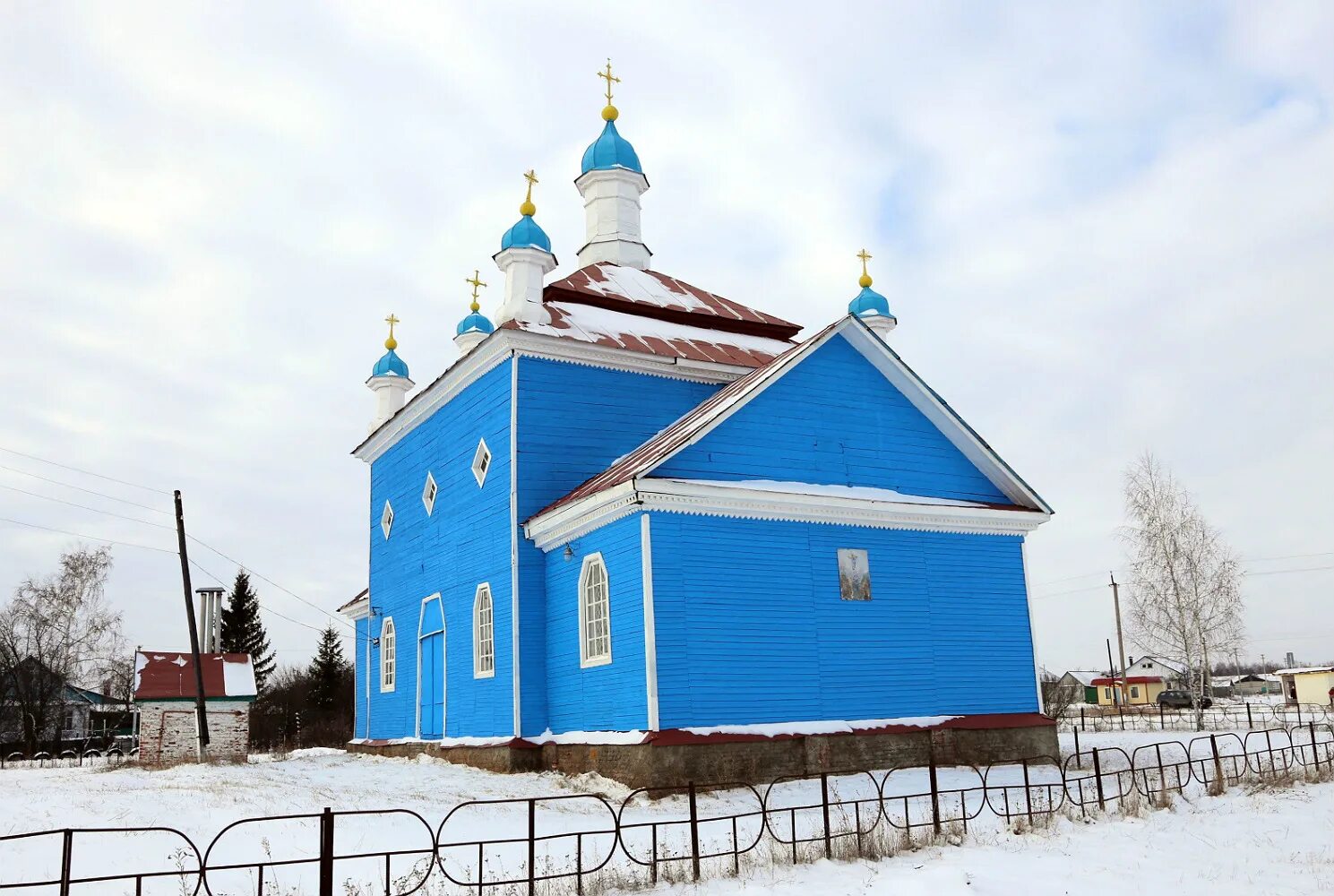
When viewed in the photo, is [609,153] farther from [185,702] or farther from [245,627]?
[245,627]

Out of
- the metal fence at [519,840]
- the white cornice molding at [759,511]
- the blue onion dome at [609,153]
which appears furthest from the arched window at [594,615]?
the blue onion dome at [609,153]

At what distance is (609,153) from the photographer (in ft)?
79.9

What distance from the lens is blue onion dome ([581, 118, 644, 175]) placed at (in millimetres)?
24297

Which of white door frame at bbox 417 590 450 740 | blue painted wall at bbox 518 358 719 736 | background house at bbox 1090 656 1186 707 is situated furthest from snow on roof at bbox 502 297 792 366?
background house at bbox 1090 656 1186 707

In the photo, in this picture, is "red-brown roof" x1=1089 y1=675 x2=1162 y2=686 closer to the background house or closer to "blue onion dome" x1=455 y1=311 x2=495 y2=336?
the background house

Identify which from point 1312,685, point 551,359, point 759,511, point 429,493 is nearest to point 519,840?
point 759,511

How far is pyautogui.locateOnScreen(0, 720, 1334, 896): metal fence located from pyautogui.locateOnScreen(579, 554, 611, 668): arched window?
2.36 metres

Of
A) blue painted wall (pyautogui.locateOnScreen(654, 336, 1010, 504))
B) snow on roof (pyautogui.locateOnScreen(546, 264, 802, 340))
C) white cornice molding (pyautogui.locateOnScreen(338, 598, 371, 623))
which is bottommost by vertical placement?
white cornice molding (pyautogui.locateOnScreen(338, 598, 371, 623))

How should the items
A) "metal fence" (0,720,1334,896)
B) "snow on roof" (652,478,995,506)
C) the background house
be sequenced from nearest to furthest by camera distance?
"metal fence" (0,720,1334,896) → "snow on roof" (652,478,995,506) → the background house

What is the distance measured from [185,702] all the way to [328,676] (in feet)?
75.4

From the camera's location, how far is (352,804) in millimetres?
12664

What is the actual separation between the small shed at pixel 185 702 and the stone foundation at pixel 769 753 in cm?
1385

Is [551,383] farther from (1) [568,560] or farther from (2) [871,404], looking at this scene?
(2) [871,404]

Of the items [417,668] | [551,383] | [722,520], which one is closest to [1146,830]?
[722,520]
